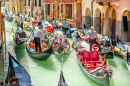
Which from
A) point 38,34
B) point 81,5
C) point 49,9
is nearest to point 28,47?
point 38,34

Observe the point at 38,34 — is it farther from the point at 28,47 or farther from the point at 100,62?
the point at 100,62

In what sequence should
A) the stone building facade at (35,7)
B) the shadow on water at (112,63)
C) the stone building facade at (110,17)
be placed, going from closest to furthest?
the shadow on water at (112,63) < the stone building facade at (110,17) < the stone building facade at (35,7)

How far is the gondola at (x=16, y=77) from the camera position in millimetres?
4868

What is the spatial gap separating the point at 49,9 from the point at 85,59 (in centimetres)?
1473

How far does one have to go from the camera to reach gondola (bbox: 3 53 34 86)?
487cm

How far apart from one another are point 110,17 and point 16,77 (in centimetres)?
710

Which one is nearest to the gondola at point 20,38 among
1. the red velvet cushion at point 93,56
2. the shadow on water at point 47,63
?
the shadow on water at point 47,63

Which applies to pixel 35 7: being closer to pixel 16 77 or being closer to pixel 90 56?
pixel 90 56

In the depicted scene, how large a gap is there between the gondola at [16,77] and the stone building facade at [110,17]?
508 centimetres

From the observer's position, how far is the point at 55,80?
628 cm

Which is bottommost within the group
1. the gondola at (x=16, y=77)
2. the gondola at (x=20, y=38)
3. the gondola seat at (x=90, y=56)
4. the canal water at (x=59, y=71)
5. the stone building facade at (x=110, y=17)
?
the canal water at (x=59, y=71)

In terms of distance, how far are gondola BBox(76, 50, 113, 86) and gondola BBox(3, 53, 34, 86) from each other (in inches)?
57.8

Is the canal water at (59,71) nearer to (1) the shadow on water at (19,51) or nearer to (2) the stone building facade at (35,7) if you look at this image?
(1) the shadow on water at (19,51)

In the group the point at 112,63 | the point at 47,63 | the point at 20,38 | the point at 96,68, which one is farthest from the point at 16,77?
the point at 20,38
